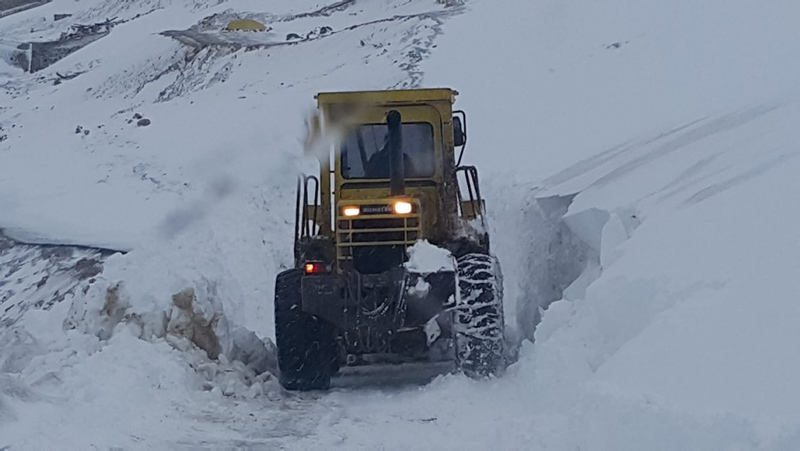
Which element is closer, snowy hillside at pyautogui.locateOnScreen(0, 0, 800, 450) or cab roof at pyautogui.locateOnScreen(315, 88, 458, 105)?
snowy hillside at pyautogui.locateOnScreen(0, 0, 800, 450)

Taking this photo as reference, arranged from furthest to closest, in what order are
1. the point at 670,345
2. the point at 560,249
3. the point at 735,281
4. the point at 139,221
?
the point at 139,221 → the point at 560,249 → the point at 735,281 → the point at 670,345

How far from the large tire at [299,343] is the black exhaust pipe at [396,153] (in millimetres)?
1158

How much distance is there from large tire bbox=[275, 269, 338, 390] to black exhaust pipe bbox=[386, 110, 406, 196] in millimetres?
1158

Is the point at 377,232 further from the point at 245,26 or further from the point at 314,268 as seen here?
the point at 245,26

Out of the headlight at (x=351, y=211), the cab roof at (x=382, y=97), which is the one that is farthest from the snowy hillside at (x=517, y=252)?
the cab roof at (x=382, y=97)

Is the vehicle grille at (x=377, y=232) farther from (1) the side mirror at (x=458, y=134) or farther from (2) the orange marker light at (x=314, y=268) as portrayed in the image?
(1) the side mirror at (x=458, y=134)

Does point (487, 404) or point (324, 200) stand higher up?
point (324, 200)

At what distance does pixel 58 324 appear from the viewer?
952 centimetres

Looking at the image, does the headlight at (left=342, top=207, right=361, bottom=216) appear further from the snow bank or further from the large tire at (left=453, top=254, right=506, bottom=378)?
the large tire at (left=453, top=254, right=506, bottom=378)

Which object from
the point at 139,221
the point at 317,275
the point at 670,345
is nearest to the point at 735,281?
the point at 670,345

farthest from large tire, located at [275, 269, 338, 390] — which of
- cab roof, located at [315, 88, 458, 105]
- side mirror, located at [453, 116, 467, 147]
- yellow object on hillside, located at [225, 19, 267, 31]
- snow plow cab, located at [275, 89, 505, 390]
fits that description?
yellow object on hillside, located at [225, 19, 267, 31]

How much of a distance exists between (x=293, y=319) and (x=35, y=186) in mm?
11696

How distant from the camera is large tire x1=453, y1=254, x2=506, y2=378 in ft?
27.5

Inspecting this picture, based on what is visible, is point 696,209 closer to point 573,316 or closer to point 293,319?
point 573,316
